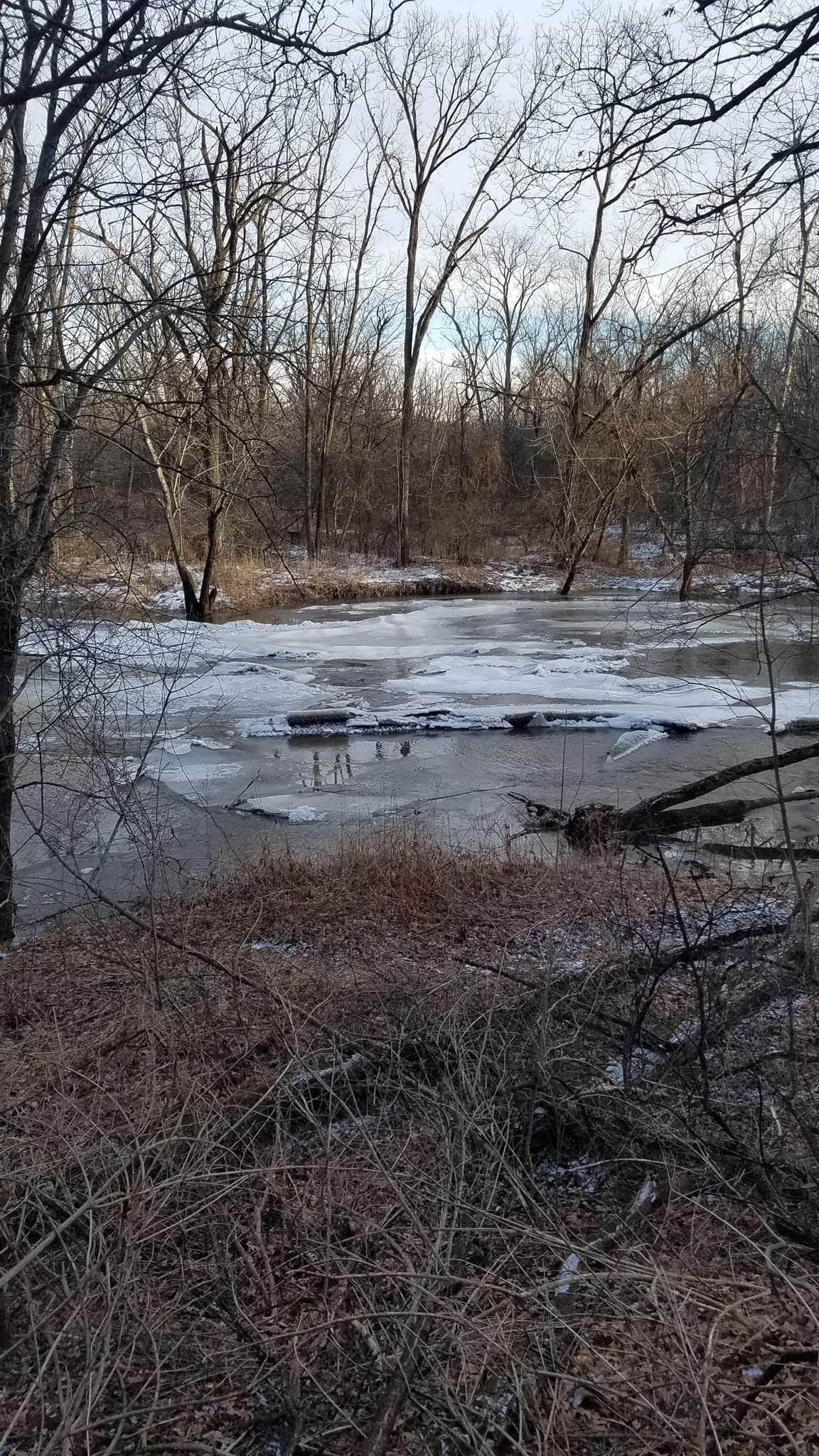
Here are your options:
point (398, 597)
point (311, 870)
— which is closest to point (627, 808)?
point (311, 870)

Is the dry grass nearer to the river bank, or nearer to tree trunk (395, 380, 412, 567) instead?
the river bank

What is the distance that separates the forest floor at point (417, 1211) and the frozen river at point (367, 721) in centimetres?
195

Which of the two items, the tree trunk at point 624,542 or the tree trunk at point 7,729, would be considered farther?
the tree trunk at point 624,542

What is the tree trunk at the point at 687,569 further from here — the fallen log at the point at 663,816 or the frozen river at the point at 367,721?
the fallen log at the point at 663,816

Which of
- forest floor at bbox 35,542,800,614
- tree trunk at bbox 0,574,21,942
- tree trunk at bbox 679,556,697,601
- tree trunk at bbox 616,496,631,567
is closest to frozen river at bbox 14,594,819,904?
tree trunk at bbox 0,574,21,942

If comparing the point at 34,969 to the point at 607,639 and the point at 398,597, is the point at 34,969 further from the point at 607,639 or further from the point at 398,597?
the point at 398,597

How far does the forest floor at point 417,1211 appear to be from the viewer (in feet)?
7.85

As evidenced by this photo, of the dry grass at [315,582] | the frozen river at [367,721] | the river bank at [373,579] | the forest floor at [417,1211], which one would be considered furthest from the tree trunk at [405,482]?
the forest floor at [417,1211]

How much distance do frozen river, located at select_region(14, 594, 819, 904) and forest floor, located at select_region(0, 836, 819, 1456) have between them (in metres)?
1.95

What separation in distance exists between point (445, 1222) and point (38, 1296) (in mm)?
1256

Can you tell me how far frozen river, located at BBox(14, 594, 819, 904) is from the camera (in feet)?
21.7

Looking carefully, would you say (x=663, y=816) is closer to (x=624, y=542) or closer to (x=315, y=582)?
(x=315, y=582)

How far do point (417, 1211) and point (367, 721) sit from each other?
10893 millimetres

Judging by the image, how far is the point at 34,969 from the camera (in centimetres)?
592
